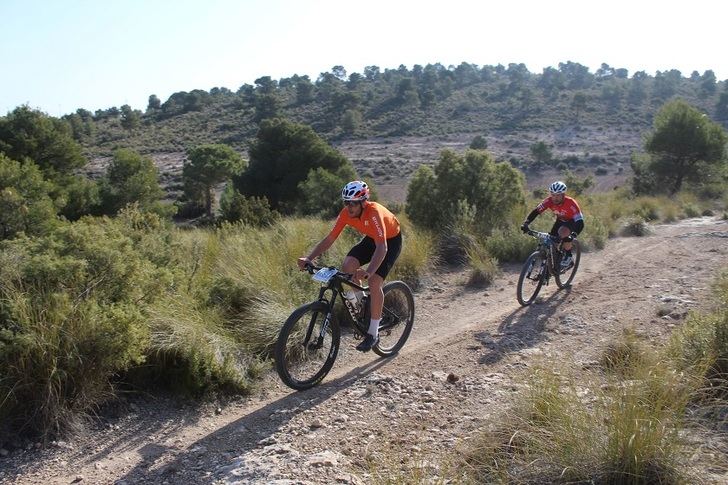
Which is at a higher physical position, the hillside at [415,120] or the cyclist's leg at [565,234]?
the hillside at [415,120]

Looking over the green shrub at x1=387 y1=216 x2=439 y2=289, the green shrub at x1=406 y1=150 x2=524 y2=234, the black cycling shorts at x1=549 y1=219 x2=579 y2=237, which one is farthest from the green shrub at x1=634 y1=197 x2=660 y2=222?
the green shrub at x1=387 y1=216 x2=439 y2=289

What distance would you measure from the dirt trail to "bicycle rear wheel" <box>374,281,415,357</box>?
0.18m

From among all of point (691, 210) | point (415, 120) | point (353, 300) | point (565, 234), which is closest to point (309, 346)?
point (353, 300)

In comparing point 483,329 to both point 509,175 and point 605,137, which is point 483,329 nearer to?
point 509,175

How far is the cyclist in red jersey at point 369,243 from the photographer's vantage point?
5582 millimetres

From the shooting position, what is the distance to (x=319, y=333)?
18.7 feet

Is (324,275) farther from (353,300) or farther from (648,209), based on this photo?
(648,209)

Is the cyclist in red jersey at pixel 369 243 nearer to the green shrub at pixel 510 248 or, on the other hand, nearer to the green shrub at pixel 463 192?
the green shrub at pixel 510 248

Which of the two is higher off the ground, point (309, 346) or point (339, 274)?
point (339, 274)

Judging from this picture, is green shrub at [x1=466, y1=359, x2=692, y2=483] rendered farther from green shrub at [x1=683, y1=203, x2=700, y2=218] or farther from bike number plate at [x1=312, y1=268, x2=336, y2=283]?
green shrub at [x1=683, y1=203, x2=700, y2=218]

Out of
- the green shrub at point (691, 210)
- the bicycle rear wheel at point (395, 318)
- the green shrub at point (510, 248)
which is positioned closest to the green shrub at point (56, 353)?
the bicycle rear wheel at point (395, 318)

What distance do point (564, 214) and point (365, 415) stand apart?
5.78 metres

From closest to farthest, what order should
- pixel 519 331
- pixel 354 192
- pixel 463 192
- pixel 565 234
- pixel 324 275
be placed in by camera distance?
1. pixel 324 275
2. pixel 354 192
3. pixel 519 331
4. pixel 565 234
5. pixel 463 192

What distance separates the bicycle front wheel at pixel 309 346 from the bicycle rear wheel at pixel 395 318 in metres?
0.59
